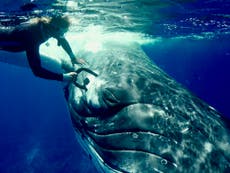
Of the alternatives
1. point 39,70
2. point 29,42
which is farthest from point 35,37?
point 39,70

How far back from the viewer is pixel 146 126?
14.6 feet

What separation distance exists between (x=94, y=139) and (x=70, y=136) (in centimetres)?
2966

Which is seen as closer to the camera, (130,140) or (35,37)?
(130,140)

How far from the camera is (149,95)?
521 centimetres

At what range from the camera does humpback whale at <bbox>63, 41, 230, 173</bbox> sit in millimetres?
3914

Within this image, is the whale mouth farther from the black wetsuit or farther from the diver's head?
the diver's head

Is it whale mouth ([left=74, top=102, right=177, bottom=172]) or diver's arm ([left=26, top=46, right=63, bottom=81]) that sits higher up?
diver's arm ([left=26, top=46, right=63, bottom=81])

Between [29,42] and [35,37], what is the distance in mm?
188

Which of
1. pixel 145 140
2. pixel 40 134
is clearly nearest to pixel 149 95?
pixel 145 140

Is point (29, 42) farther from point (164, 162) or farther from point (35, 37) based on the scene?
point (164, 162)

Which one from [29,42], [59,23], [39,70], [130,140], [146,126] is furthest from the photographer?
[59,23]

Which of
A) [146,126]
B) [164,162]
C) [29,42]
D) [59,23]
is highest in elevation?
[59,23]

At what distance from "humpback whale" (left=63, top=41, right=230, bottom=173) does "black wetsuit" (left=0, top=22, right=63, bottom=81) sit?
3.17 feet

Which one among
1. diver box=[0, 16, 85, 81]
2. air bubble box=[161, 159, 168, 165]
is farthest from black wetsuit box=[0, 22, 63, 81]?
air bubble box=[161, 159, 168, 165]
